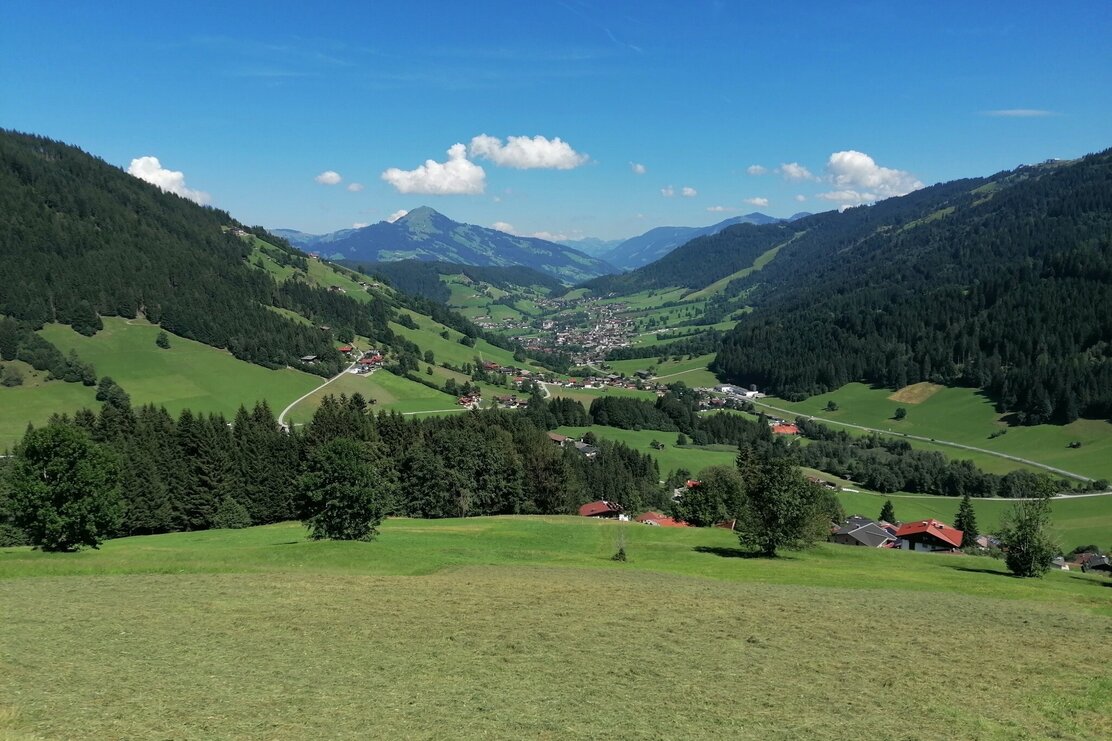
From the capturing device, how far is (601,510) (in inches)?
4476

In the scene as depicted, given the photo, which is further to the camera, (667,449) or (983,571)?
(667,449)

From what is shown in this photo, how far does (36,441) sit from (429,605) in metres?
39.8

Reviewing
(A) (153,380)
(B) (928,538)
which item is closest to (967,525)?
(B) (928,538)

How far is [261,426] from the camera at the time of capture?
99.4 metres

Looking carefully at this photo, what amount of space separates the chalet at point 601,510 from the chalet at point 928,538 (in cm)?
4520

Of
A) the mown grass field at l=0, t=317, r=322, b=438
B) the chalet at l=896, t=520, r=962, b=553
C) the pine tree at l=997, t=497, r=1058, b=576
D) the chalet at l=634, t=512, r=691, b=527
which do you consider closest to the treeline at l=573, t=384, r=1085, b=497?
the chalet at l=896, t=520, r=962, b=553

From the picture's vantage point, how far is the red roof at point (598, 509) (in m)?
113

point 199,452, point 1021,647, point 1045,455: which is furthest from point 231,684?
point 1045,455

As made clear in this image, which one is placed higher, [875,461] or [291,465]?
[291,465]

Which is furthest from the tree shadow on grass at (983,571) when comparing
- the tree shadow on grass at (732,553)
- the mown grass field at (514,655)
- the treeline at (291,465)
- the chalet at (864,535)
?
the treeline at (291,465)

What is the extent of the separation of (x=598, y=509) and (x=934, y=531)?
5314 centimetres

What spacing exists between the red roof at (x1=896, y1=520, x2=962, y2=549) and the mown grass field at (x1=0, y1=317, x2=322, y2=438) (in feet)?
474

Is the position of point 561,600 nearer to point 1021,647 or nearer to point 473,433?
point 1021,647

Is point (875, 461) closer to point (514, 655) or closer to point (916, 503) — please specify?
point (916, 503)
